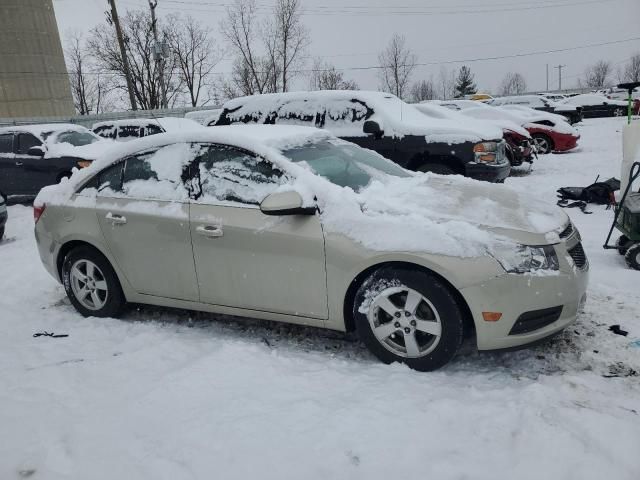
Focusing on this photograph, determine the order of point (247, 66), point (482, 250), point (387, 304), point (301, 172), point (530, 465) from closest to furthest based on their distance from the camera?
point (530, 465) → point (482, 250) → point (387, 304) → point (301, 172) → point (247, 66)

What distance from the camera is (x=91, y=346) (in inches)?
153

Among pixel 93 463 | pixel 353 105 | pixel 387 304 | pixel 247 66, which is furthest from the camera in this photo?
pixel 247 66

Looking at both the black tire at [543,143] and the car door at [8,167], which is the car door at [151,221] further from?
the black tire at [543,143]

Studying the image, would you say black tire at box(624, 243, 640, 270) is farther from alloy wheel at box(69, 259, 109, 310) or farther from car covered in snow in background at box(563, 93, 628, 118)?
car covered in snow in background at box(563, 93, 628, 118)

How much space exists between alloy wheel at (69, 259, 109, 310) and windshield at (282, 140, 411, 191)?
1999 mm

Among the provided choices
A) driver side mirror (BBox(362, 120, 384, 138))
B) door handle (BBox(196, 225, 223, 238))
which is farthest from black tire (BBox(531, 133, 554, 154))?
door handle (BBox(196, 225, 223, 238))

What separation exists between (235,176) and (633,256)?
3787 millimetres

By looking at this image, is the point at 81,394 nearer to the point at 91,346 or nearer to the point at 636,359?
the point at 91,346

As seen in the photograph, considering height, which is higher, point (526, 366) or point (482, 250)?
point (482, 250)

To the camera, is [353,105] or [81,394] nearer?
[81,394]

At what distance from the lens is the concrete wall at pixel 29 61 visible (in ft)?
112

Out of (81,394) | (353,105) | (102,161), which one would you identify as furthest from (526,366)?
(353,105)

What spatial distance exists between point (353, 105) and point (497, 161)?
2478 mm

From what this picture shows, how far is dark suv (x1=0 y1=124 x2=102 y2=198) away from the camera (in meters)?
10.3
